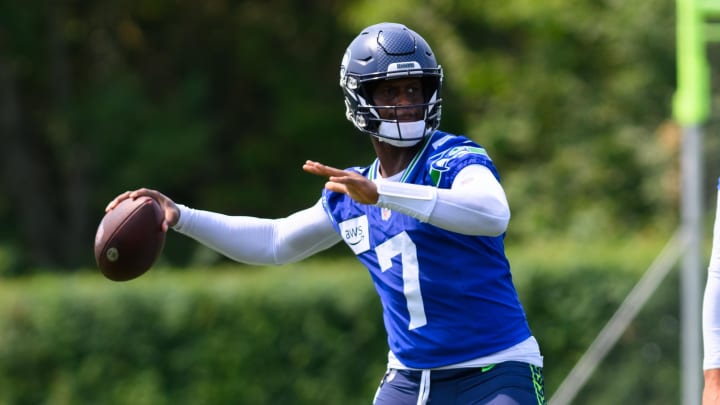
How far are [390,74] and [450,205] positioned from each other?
24.4 inches

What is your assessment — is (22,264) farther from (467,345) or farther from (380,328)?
(467,345)

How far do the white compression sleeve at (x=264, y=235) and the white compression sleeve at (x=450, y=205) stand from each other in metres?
0.83

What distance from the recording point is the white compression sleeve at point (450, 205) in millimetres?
3900

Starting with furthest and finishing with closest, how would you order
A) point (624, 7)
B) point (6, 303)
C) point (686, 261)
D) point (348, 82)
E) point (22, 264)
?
point (22, 264) → point (624, 7) → point (6, 303) → point (686, 261) → point (348, 82)

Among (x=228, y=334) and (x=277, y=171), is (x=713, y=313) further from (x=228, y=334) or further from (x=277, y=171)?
(x=277, y=171)

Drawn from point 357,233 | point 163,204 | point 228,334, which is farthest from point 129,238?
point 228,334

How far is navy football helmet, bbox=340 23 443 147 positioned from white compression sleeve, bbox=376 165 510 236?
1.28 feet

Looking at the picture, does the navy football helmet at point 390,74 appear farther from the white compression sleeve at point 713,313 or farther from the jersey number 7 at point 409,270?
the white compression sleeve at point 713,313

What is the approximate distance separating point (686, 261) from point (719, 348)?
4.86 meters

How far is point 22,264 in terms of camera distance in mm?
18375

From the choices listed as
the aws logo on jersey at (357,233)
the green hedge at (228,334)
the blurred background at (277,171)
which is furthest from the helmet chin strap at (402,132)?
the green hedge at (228,334)

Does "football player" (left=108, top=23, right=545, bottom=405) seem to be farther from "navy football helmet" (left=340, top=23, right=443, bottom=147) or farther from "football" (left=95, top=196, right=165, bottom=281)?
"football" (left=95, top=196, right=165, bottom=281)

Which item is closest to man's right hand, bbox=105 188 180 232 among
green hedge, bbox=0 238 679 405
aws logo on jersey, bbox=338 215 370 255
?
aws logo on jersey, bbox=338 215 370 255

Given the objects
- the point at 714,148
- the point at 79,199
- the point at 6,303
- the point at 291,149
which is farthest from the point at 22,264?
the point at 714,148
